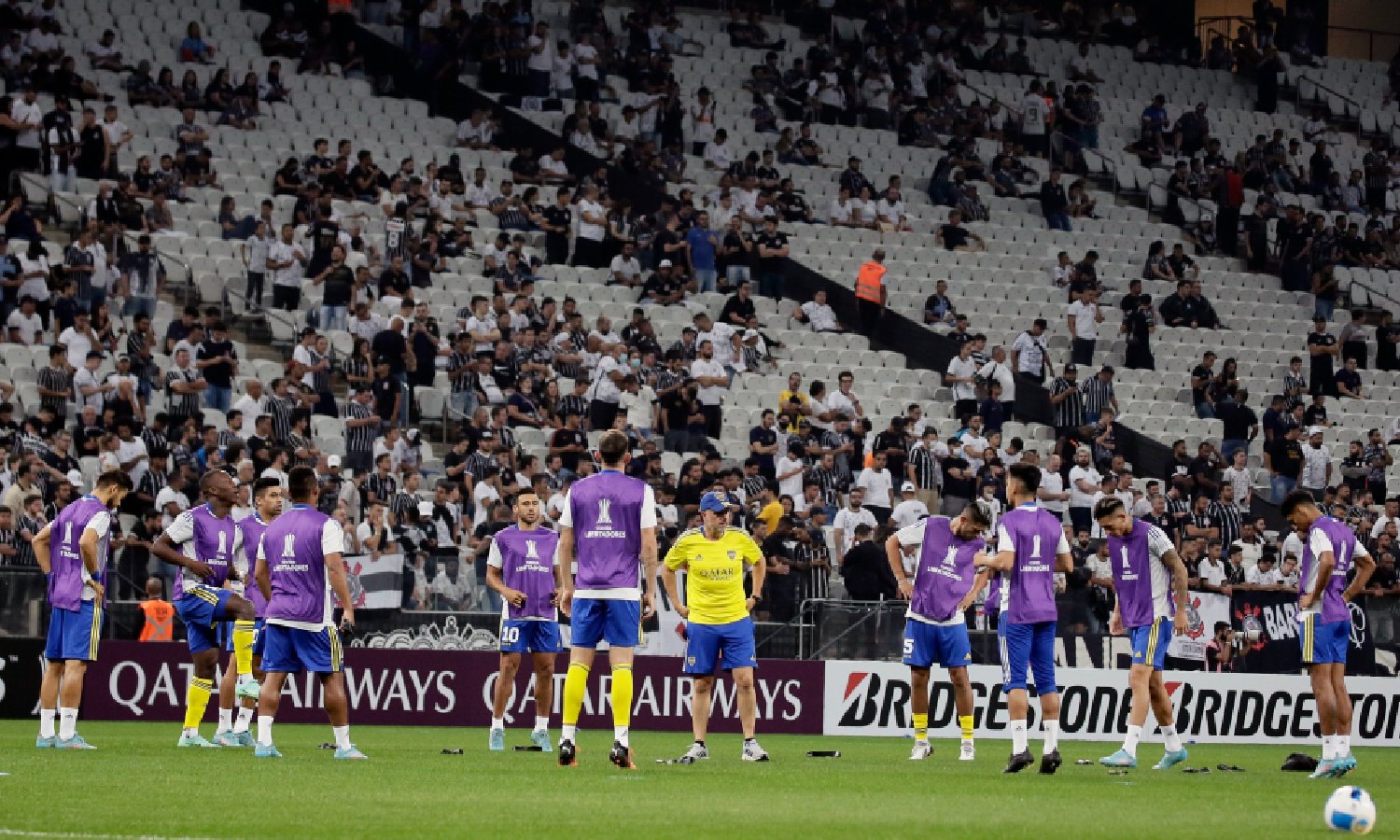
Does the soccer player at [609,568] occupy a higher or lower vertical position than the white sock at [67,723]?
higher

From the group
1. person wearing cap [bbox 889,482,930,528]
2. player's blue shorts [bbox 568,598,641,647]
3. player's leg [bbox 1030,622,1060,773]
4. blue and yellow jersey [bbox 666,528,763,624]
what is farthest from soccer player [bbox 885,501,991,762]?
person wearing cap [bbox 889,482,930,528]

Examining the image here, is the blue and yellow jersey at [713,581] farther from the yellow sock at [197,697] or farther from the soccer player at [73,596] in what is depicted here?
the soccer player at [73,596]

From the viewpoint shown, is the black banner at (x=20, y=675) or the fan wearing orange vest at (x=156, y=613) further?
the fan wearing orange vest at (x=156, y=613)

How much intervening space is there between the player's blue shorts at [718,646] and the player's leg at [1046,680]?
7.89 ft

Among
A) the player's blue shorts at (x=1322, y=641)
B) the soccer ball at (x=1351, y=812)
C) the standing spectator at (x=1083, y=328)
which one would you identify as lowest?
the soccer ball at (x=1351, y=812)

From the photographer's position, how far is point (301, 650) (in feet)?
52.6

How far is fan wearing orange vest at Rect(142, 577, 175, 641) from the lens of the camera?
23234 millimetres

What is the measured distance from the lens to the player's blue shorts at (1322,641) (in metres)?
17.5

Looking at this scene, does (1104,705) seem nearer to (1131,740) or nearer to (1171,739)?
(1171,739)

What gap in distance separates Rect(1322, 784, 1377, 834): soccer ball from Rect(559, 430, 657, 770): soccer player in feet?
17.8

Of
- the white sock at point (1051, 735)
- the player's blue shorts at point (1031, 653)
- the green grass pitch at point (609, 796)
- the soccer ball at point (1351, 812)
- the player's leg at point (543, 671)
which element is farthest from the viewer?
the player's leg at point (543, 671)

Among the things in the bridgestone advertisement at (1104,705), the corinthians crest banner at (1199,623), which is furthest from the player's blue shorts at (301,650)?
the corinthians crest banner at (1199,623)

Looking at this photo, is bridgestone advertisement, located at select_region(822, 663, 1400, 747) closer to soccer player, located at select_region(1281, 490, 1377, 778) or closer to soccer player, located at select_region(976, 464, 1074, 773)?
soccer player, located at select_region(1281, 490, 1377, 778)

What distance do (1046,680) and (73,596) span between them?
7.96 metres
